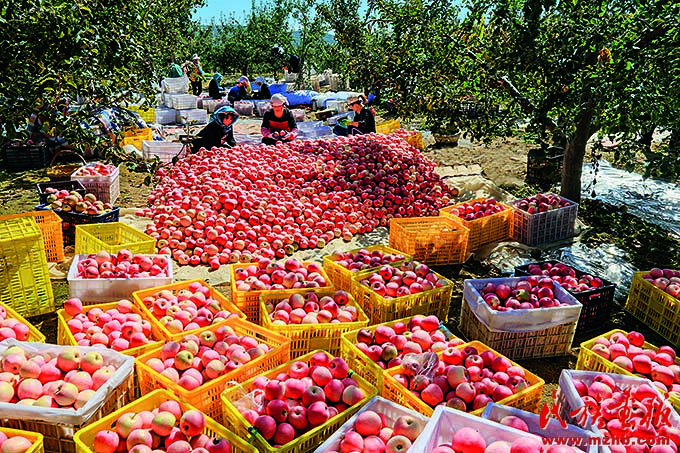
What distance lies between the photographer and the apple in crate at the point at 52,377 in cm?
263

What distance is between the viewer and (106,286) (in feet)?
13.7

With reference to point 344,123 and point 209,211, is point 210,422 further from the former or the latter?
point 344,123

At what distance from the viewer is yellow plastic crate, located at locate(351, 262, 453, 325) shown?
4.12 meters

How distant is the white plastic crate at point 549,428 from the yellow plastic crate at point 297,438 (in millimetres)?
657

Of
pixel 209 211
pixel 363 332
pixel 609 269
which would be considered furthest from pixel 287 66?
pixel 363 332

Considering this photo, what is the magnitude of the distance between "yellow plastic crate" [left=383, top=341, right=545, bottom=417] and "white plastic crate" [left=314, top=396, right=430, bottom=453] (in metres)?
0.22

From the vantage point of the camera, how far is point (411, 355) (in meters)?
3.13

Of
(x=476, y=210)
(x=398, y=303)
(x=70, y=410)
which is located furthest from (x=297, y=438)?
(x=476, y=210)

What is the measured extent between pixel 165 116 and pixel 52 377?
13280mm

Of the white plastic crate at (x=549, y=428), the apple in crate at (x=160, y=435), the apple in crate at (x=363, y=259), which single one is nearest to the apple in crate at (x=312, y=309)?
the apple in crate at (x=363, y=259)

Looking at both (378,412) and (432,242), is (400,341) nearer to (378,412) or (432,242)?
(378,412)

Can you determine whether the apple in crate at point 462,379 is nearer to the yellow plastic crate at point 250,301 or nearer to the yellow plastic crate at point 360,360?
the yellow plastic crate at point 360,360

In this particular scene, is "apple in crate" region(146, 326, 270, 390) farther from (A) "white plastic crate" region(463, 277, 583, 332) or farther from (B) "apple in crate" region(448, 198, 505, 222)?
(B) "apple in crate" region(448, 198, 505, 222)

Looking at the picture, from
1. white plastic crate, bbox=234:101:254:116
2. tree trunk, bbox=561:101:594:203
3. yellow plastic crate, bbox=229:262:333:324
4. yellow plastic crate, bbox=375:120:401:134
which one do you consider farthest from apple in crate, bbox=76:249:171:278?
white plastic crate, bbox=234:101:254:116
